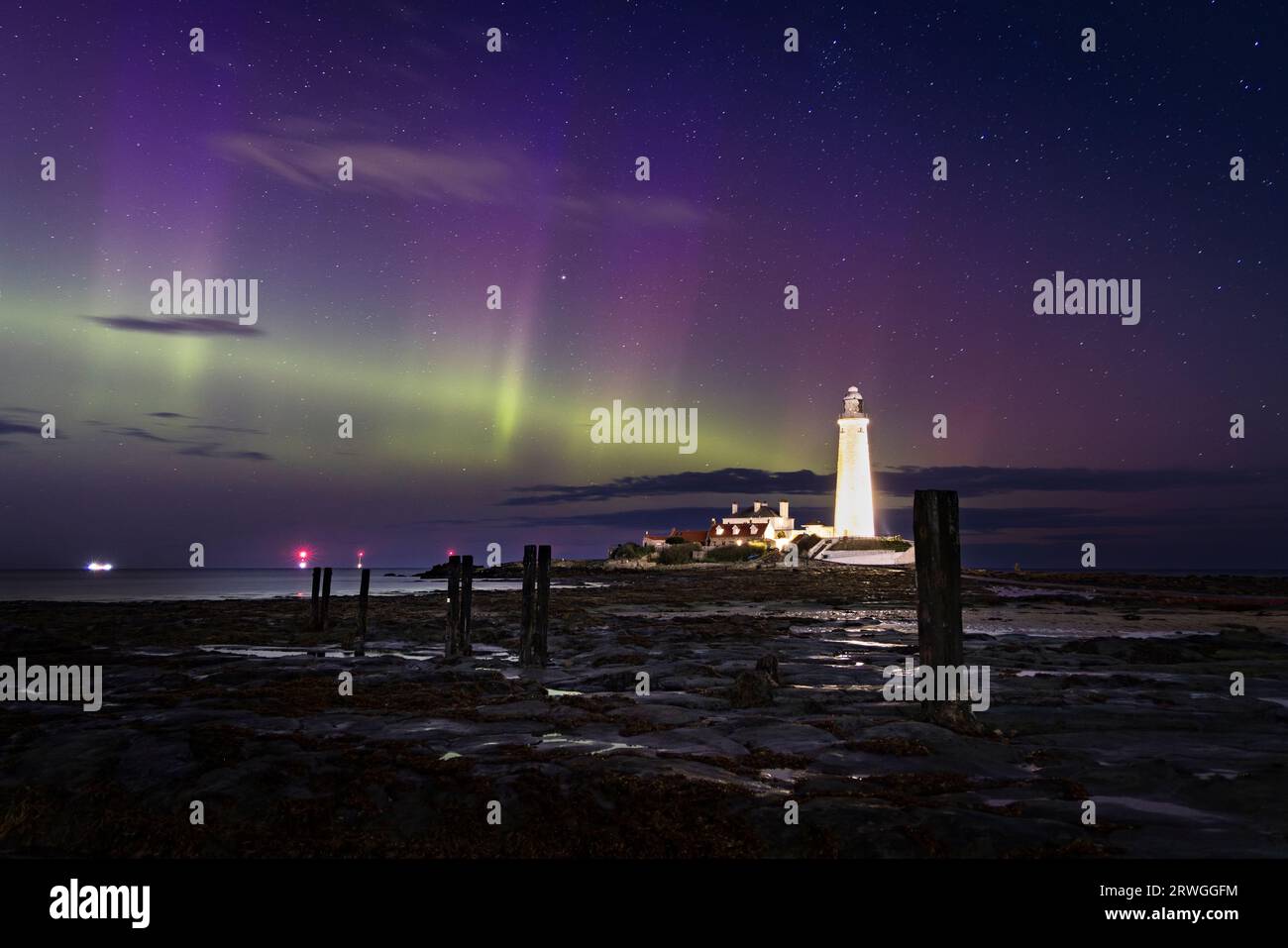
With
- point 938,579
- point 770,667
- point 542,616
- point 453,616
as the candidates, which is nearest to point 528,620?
point 542,616

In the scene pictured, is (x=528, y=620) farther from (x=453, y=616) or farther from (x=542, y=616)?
(x=453, y=616)

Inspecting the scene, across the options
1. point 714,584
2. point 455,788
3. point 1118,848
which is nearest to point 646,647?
point 455,788

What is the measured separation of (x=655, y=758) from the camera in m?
10.6

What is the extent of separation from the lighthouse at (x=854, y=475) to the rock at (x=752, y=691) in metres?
102

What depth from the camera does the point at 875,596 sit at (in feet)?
174

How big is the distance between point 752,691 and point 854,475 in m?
103

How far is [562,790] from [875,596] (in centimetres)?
4683

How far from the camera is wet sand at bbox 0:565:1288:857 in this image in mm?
7934

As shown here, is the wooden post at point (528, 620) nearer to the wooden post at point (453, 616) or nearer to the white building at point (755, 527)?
the wooden post at point (453, 616)

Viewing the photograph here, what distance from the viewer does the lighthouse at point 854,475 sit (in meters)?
114

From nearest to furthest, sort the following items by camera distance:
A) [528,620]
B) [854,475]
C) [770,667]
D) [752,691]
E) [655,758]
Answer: [655,758] → [752,691] → [770,667] → [528,620] → [854,475]
